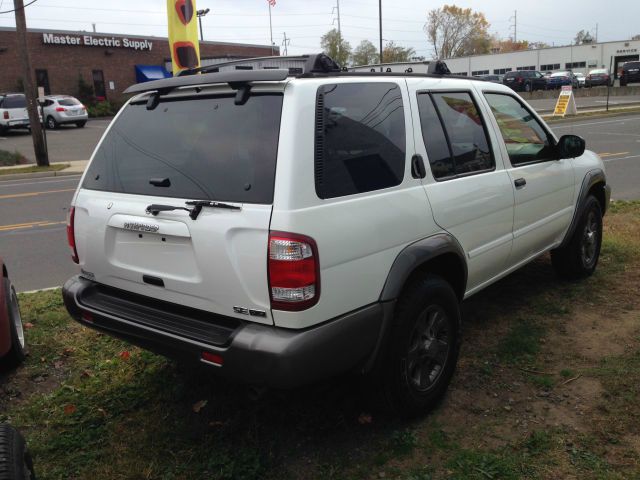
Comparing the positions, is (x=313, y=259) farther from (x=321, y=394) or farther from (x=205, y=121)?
(x=321, y=394)

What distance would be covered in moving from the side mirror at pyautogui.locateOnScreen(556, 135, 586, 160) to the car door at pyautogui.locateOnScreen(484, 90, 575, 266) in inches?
2.0

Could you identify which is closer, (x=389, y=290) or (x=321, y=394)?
(x=389, y=290)

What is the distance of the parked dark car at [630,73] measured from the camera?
148 feet

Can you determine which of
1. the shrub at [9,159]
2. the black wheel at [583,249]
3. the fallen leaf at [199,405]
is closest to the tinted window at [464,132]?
the black wheel at [583,249]

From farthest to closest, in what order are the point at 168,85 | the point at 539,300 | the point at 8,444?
the point at 539,300
the point at 168,85
the point at 8,444

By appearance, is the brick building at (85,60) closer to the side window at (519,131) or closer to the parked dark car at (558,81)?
the parked dark car at (558,81)

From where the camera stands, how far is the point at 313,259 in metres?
2.50

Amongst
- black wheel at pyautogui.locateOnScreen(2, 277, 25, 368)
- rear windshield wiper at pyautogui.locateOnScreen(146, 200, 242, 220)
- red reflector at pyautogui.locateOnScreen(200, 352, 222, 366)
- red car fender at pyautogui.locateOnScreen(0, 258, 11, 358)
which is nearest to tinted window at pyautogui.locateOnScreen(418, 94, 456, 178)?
rear windshield wiper at pyautogui.locateOnScreen(146, 200, 242, 220)

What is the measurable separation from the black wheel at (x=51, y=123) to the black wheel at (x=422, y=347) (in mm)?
31024

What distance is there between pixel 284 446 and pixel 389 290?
1.00 m

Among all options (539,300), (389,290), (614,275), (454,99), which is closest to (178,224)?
(389,290)

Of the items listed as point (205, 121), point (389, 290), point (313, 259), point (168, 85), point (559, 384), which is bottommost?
point (559, 384)

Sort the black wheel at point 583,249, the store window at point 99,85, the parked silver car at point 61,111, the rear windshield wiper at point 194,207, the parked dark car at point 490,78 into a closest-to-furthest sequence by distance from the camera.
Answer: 1. the rear windshield wiper at point 194,207
2. the parked dark car at point 490,78
3. the black wheel at point 583,249
4. the parked silver car at point 61,111
5. the store window at point 99,85

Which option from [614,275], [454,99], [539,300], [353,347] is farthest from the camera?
[614,275]
